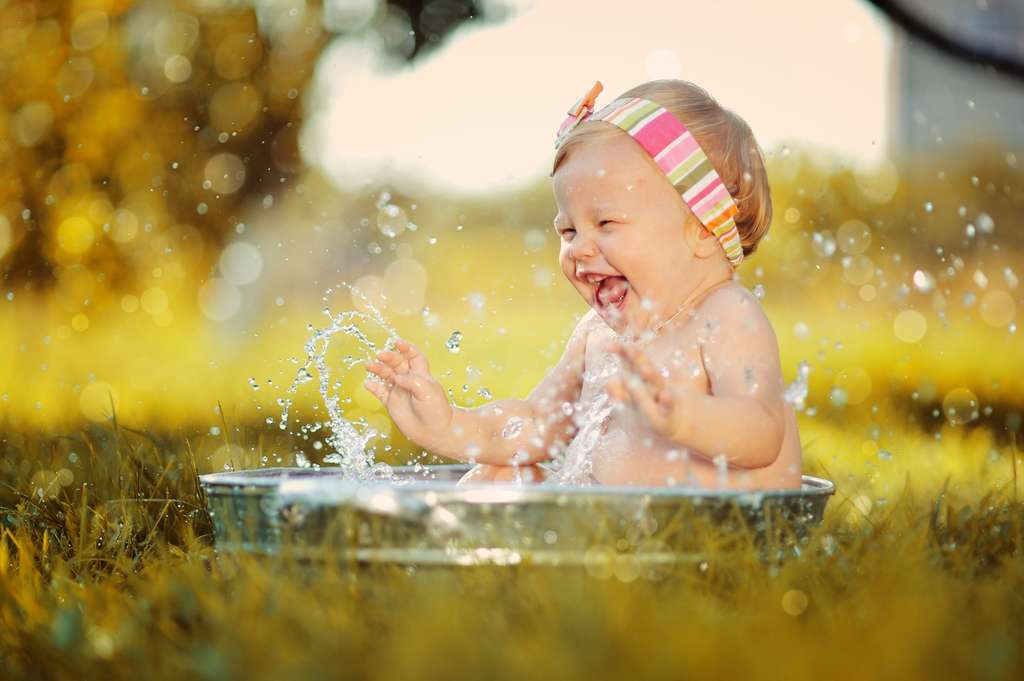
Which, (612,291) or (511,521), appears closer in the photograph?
(511,521)

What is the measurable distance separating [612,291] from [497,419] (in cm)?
43

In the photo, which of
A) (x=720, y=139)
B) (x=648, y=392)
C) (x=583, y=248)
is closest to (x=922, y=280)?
(x=720, y=139)

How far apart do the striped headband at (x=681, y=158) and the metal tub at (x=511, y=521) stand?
2.71 feet

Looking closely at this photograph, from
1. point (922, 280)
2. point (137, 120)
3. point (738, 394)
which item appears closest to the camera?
point (738, 394)

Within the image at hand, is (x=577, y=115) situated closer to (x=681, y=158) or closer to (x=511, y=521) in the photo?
(x=681, y=158)

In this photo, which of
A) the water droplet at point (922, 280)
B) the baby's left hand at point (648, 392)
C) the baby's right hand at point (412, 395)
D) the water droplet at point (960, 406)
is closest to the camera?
the baby's left hand at point (648, 392)

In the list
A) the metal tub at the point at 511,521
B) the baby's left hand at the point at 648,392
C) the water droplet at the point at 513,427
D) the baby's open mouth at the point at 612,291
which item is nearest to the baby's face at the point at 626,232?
the baby's open mouth at the point at 612,291

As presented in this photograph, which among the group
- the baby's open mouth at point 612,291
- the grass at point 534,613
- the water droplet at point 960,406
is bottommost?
the water droplet at point 960,406

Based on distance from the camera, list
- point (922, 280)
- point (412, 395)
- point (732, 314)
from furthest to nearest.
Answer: point (922, 280)
point (412, 395)
point (732, 314)

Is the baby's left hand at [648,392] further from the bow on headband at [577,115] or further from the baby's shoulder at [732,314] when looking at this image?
the bow on headband at [577,115]

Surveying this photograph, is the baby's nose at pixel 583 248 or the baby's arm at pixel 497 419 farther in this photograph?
the baby's arm at pixel 497 419

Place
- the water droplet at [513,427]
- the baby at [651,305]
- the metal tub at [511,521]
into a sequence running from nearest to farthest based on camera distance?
1. the metal tub at [511,521]
2. the baby at [651,305]
3. the water droplet at [513,427]

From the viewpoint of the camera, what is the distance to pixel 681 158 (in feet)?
7.88

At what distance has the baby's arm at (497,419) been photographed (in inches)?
100
